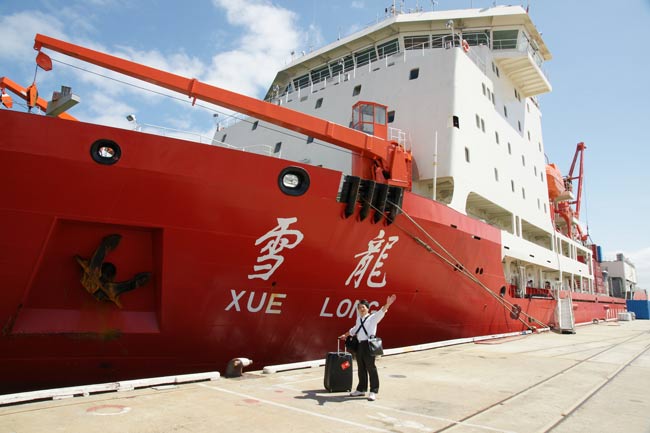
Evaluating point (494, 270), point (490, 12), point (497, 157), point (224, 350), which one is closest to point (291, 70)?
point (490, 12)

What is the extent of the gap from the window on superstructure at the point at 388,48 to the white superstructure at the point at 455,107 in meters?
0.04

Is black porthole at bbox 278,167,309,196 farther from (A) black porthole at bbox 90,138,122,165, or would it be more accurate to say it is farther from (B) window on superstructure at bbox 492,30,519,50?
(B) window on superstructure at bbox 492,30,519,50

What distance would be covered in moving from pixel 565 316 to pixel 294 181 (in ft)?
46.3

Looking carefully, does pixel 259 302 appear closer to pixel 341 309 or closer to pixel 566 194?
pixel 341 309

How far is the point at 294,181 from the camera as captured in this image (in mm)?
7359

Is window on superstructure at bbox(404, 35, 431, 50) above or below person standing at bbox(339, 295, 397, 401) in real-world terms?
above

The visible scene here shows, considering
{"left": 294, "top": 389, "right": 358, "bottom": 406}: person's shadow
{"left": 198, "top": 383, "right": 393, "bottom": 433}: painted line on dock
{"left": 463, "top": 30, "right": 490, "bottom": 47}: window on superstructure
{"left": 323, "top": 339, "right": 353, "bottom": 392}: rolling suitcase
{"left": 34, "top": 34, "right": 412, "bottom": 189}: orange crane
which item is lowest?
{"left": 198, "top": 383, "right": 393, "bottom": 433}: painted line on dock

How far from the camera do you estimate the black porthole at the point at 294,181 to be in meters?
7.21

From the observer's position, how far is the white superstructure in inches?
501

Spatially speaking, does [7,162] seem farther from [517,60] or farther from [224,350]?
[517,60]

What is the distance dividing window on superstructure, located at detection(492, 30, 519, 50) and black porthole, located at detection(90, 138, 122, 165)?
1521 cm

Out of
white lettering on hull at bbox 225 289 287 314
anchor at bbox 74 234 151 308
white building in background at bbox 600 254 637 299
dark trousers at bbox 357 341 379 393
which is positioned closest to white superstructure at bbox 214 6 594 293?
white lettering on hull at bbox 225 289 287 314

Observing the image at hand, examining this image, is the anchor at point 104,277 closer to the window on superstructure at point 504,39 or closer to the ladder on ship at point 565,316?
the ladder on ship at point 565,316

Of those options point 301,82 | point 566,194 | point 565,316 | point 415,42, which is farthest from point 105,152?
point 566,194
